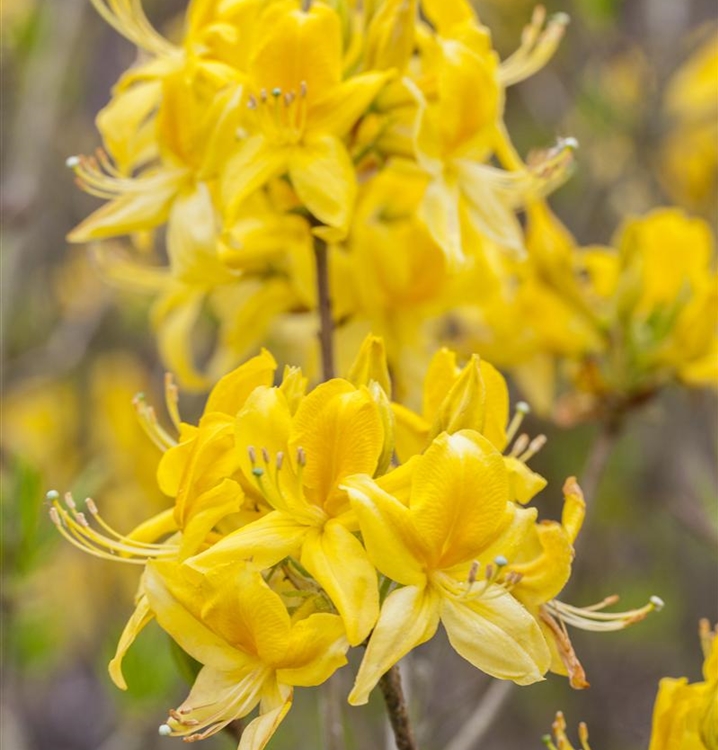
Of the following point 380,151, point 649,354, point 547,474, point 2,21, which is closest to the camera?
point 380,151

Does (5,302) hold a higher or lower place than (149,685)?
higher

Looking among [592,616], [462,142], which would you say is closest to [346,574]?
[592,616]

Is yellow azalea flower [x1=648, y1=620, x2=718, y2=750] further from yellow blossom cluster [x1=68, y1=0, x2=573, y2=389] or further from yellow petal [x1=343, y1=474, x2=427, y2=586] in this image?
yellow blossom cluster [x1=68, y1=0, x2=573, y2=389]

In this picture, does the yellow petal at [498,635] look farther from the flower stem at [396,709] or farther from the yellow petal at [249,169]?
the yellow petal at [249,169]

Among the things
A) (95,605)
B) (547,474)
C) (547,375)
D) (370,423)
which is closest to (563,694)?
(547,474)

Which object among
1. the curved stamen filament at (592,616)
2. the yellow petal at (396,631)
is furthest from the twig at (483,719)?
the yellow petal at (396,631)

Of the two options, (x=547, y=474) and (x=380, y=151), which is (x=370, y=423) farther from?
(x=547, y=474)

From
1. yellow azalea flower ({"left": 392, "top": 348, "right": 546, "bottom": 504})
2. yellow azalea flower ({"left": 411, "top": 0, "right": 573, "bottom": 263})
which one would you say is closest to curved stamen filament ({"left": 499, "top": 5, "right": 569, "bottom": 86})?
yellow azalea flower ({"left": 411, "top": 0, "right": 573, "bottom": 263})

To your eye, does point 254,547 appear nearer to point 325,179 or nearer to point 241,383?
point 241,383
